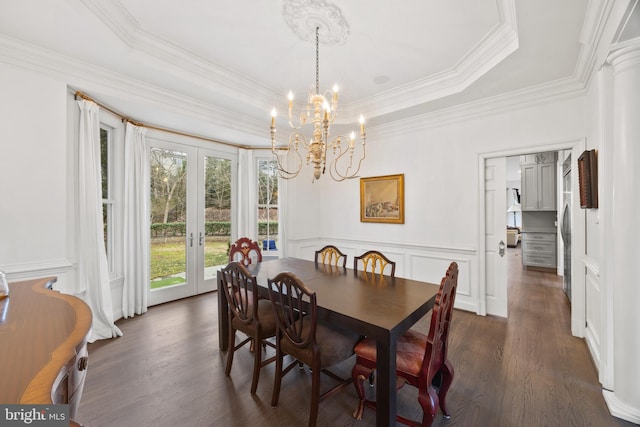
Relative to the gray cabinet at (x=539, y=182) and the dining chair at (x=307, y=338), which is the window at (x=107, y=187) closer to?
the dining chair at (x=307, y=338)

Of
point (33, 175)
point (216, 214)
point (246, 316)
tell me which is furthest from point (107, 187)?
point (246, 316)

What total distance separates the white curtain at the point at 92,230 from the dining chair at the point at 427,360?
286cm

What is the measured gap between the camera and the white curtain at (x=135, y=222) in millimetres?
3545

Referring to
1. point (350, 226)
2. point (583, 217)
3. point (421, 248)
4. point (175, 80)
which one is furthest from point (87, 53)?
point (583, 217)

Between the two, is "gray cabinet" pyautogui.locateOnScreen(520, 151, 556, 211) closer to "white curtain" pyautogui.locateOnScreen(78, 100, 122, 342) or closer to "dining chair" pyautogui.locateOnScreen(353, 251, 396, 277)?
"dining chair" pyautogui.locateOnScreen(353, 251, 396, 277)

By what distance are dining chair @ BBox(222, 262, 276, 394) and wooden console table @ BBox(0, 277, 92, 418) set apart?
38.7 inches

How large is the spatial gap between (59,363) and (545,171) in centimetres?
802

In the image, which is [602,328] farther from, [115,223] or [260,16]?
[115,223]

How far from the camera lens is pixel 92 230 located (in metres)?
2.91

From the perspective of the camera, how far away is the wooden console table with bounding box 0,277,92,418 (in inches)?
29.9

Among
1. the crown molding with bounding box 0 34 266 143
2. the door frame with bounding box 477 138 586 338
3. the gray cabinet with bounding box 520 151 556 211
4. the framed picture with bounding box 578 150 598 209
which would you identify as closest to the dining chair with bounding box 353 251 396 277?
the framed picture with bounding box 578 150 598 209

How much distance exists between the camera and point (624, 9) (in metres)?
1.61

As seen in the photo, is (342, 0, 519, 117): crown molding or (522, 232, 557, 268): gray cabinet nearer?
(342, 0, 519, 117): crown molding

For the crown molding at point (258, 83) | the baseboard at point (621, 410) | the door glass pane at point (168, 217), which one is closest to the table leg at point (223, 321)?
the door glass pane at point (168, 217)
